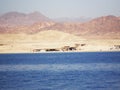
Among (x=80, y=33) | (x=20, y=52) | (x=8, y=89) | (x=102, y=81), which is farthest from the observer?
(x=80, y=33)

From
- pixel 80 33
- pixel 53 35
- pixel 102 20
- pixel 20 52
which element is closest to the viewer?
pixel 20 52

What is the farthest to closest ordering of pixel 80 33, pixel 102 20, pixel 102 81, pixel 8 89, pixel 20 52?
1. pixel 102 20
2. pixel 80 33
3. pixel 20 52
4. pixel 102 81
5. pixel 8 89

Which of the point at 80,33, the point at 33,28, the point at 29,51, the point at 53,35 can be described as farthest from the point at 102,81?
the point at 33,28

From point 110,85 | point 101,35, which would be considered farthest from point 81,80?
point 101,35

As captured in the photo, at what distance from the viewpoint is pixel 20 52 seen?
99250 mm

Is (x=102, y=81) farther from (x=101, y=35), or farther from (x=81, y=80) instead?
(x=101, y=35)

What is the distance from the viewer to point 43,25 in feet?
648

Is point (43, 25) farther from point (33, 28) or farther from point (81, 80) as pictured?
point (81, 80)

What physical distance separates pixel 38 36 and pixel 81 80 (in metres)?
109

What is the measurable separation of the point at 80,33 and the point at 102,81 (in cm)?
14823

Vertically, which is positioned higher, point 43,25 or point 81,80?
point 43,25

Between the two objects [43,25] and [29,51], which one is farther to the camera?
[43,25]

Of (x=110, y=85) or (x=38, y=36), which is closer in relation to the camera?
(x=110, y=85)

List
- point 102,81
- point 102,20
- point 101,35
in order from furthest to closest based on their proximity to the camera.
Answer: point 102,20 → point 101,35 → point 102,81
